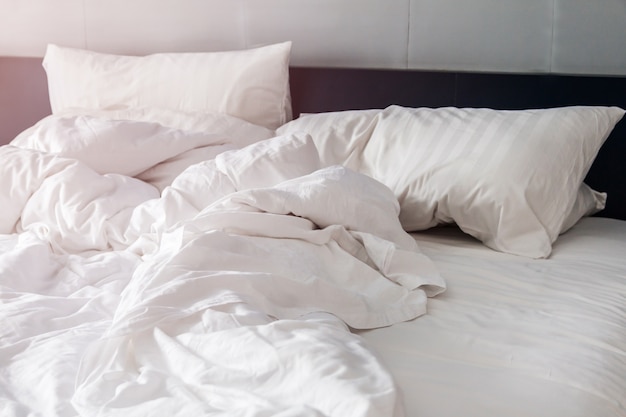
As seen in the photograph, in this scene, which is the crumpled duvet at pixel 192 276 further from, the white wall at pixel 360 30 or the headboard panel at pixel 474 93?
the white wall at pixel 360 30

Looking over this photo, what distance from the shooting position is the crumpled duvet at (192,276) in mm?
1133

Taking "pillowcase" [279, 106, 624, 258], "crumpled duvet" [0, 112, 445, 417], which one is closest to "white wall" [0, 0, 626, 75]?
"pillowcase" [279, 106, 624, 258]

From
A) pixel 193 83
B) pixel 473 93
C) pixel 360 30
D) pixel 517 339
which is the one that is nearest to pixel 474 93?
pixel 473 93

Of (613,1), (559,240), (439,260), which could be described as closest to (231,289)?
(439,260)

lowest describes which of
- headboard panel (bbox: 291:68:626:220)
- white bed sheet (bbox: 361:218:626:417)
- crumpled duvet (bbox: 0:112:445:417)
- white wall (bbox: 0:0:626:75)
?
white bed sheet (bbox: 361:218:626:417)

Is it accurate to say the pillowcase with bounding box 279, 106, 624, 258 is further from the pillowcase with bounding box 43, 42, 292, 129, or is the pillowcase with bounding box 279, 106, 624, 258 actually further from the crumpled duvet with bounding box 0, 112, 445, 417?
the pillowcase with bounding box 43, 42, 292, 129

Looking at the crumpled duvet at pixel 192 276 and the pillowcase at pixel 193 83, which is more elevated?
the pillowcase at pixel 193 83

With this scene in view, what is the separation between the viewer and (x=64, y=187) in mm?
1999

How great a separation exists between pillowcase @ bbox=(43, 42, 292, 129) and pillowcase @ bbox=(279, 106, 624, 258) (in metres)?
0.54

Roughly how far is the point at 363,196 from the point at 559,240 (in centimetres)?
55

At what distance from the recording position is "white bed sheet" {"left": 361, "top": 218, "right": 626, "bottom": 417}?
→ 1.21m

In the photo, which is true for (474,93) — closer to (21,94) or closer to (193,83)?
(193,83)

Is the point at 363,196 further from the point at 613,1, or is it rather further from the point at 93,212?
the point at 613,1

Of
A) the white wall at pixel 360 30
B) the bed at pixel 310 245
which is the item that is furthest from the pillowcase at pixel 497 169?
the white wall at pixel 360 30
